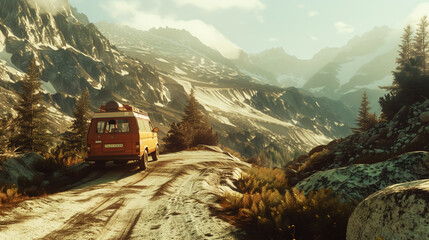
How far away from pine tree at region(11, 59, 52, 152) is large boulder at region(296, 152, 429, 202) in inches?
860

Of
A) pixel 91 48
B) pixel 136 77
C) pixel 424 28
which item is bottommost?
pixel 424 28

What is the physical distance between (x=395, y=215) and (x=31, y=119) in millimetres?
24667

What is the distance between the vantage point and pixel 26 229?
456 centimetres

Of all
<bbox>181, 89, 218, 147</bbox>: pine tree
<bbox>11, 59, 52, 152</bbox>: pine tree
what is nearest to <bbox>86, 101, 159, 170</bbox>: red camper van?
<bbox>11, 59, 52, 152</bbox>: pine tree

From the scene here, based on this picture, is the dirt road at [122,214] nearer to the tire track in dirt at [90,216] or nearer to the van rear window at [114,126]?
the tire track in dirt at [90,216]

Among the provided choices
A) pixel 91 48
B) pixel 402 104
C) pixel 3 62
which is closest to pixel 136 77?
pixel 91 48

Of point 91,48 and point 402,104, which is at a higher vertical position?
point 91,48

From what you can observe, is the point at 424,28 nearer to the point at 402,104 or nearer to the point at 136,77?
the point at 402,104

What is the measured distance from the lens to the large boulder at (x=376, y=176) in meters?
5.71

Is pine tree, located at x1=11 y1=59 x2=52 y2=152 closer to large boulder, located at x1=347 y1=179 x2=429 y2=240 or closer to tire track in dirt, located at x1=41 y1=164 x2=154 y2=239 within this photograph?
tire track in dirt, located at x1=41 y1=164 x2=154 y2=239

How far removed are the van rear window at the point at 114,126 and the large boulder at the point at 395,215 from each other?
30.1 feet

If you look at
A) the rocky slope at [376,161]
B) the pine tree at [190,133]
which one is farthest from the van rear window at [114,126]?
the pine tree at [190,133]

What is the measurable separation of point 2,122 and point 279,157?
111137 mm

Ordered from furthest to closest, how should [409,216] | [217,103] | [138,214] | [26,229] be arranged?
[217,103] → [138,214] → [26,229] → [409,216]
